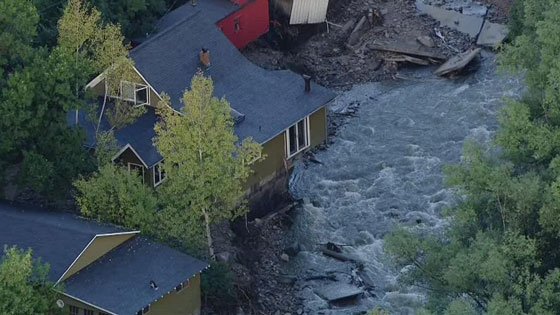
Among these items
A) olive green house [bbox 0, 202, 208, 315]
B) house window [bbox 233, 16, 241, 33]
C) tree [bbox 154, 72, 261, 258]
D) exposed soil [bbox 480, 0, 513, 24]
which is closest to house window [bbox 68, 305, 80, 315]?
olive green house [bbox 0, 202, 208, 315]

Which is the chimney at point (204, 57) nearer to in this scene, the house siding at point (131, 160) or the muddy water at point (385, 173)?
the muddy water at point (385, 173)

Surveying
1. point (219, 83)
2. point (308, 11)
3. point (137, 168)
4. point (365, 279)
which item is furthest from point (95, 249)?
point (308, 11)

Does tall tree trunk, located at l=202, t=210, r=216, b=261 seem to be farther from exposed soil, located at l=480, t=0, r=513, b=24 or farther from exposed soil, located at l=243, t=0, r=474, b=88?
exposed soil, located at l=480, t=0, r=513, b=24

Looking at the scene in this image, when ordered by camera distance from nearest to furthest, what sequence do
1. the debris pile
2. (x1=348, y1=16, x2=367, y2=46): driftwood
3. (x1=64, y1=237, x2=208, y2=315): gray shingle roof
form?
(x1=64, y1=237, x2=208, y2=315): gray shingle roof < the debris pile < (x1=348, y1=16, x2=367, y2=46): driftwood

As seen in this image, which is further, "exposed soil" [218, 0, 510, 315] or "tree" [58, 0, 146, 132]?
"exposed soil" [218, 0, 510, 315]

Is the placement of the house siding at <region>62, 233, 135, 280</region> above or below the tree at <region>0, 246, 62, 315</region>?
below

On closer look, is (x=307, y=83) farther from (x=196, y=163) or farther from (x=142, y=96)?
(x=196, y=163)

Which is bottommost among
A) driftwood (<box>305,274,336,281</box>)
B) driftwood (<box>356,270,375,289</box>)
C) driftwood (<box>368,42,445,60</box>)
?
driftwood (<box>305,274,336,281</box>)
